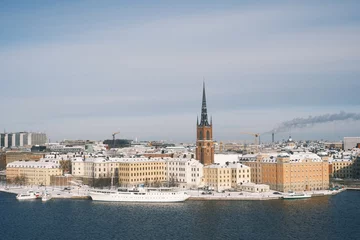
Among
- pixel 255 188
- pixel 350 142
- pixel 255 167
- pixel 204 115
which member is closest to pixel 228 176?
pixel 255 167

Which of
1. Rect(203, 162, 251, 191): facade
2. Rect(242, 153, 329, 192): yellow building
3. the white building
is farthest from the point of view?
the white building

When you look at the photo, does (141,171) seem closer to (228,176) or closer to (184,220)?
(228,176)

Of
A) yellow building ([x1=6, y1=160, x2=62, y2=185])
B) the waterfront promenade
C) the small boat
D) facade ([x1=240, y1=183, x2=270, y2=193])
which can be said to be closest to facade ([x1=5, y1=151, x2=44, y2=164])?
yellow building ([x1=6, y1=160, x2=62, y2=185])

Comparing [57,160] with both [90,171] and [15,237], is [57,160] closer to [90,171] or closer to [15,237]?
[90,171]

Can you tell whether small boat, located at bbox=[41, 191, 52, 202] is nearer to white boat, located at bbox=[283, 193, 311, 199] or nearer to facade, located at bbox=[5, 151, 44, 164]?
white boat, located at bbox=[283, 193, 311, 199]

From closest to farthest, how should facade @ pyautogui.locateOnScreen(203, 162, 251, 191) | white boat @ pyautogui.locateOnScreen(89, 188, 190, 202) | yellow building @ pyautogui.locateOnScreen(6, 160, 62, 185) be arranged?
white boat @ pyautogui.locateOnScreen(89, 188, 190, 202) < facade @ pyautogui.locateOnScreen(203, 162, 251, 191) < yellow building @ pyautogui.locateOnScreen(6, 160, 62, 185)
